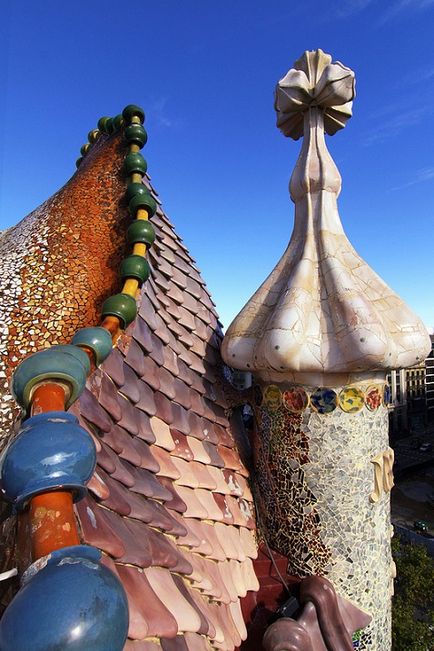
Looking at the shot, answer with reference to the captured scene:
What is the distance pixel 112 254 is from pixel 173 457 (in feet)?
4.27

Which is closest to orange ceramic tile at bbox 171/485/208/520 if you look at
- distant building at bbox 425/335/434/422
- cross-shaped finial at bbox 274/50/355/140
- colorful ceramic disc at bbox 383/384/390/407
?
colorful ceramic disc at bbox 383/384/390/407

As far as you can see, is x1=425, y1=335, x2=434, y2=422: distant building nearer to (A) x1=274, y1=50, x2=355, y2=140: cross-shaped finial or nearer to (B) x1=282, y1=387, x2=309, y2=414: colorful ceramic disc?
(A) x1=274, y1=50, x2=355, y2=140: cross-shaped finial

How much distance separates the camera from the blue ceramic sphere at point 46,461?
1.07 meters

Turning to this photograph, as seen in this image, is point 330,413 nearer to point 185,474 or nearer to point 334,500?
point 334,500

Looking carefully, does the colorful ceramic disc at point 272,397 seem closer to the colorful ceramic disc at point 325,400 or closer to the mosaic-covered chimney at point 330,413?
the mosaic-covered chimney at point 330,413

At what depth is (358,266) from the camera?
2.97 m

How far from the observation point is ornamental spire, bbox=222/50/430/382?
2500 mm

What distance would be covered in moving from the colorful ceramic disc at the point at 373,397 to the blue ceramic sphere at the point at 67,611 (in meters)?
2.10

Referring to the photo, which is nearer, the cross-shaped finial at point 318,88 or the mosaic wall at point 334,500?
the mosaic wall at point 334,500

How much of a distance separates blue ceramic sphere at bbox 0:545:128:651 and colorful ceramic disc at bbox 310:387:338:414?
75.9 inches

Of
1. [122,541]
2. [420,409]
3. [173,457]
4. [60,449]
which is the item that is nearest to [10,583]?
[122,541]

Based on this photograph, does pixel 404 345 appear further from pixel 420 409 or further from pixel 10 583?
pixel 420 409

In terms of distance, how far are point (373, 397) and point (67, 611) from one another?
7.48 ft

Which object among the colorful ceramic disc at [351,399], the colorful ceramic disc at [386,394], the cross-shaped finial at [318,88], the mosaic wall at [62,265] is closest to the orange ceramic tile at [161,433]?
the mosaic wall at [62,265]
